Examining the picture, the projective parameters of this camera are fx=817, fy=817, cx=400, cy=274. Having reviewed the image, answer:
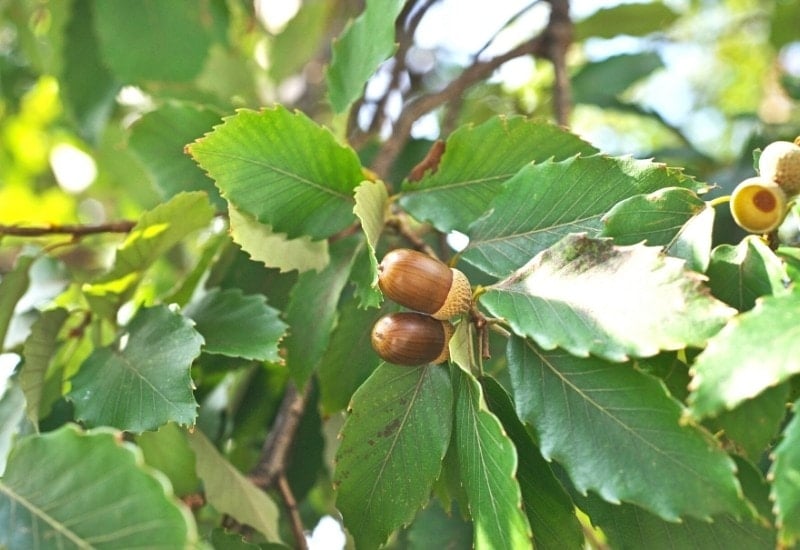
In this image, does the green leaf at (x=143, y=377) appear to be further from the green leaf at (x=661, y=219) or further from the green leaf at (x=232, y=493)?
the green leaf at (x=661, y=219)

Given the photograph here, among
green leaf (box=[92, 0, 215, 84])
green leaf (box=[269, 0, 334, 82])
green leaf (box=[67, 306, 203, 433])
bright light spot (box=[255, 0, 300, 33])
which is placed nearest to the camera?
green leaf (box=[67, 306, 203, 433])

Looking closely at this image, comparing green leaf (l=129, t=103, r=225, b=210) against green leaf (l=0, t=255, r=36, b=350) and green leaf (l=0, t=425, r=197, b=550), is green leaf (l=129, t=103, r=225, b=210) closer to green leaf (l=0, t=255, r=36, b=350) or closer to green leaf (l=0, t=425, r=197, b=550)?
green leaf (l=0, t=255, r=36, b=350)

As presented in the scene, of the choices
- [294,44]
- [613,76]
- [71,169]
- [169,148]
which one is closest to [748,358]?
[169,148]

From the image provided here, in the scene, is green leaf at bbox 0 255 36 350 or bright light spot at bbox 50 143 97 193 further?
bright light spot at bbox 50 143 97 193

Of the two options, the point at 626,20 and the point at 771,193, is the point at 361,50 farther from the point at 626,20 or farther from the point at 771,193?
the point at 626,20

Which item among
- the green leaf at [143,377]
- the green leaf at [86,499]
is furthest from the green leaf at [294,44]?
the green leaf at [86,499]

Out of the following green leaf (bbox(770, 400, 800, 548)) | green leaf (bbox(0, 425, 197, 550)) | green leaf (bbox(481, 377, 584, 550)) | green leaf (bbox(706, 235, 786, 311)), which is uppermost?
green leaf (bbox(706, 235, 786, 311))

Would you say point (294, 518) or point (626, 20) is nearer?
point (294, 518)

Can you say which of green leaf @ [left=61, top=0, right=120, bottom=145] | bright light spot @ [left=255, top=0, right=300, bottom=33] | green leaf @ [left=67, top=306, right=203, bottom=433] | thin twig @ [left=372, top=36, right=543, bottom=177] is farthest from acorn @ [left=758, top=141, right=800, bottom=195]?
bright light spot @ [left=255, top=0, right=300, bottom=33]
